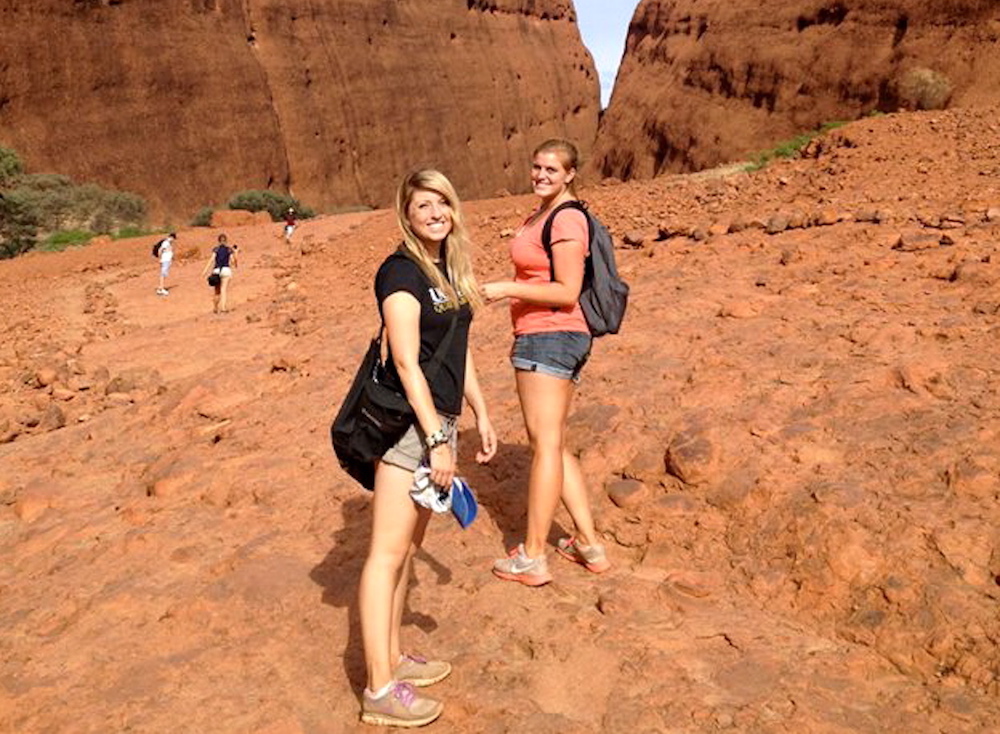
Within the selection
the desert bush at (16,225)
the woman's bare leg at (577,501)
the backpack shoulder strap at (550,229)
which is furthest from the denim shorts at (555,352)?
the desert bush at (16,225)

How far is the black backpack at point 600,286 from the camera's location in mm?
3025

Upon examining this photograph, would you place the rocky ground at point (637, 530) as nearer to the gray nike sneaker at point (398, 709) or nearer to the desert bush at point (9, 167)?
the gray nike sneaker at point (398, 709)

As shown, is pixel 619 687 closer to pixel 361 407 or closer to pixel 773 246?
pixel 361 407

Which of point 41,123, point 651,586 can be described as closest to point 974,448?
point 651,586

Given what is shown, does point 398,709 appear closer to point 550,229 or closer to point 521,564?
point 521,564

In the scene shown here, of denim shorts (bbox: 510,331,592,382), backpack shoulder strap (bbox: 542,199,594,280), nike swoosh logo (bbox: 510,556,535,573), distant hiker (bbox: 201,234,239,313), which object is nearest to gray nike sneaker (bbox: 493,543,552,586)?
nike swoosh logo (bbox: 510,556,535,573)

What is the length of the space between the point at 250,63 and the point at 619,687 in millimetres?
35335

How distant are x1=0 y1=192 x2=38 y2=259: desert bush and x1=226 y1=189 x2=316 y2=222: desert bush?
8072 millimetres

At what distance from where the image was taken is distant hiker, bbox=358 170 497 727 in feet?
7.55

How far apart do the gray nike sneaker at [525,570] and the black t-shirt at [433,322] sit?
96 centimetres

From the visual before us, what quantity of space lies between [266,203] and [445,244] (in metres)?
30.1

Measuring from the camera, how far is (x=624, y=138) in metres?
34.1

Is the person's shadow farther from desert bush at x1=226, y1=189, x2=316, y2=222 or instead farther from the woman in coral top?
desert bush at x1=226, y1=189, x2=316, y2=222

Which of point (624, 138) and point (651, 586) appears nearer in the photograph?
point (651, 586)
